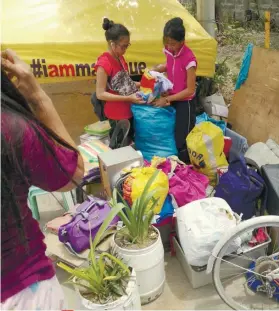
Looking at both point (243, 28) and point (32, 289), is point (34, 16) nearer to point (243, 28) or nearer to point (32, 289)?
point (32, 289)

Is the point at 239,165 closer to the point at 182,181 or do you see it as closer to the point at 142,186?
the point at 182,181

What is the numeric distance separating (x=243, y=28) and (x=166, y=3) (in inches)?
228

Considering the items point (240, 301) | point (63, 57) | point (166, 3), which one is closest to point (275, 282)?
point (240, 301)

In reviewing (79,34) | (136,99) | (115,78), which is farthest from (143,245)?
(79,34)

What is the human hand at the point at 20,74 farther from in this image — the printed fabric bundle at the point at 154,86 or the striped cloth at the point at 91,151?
the printed fabric bundle at the point at 154,86

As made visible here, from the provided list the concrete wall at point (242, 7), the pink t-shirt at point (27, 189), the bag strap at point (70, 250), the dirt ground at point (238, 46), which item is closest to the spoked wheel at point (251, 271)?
the bag strap at point (70, 250)

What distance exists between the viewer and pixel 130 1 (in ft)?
16.7

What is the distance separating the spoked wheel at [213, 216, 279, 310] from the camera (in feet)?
7.67

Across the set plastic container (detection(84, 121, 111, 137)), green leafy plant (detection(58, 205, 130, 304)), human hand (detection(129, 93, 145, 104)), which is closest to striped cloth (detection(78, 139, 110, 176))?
plastic container (detection(84, 121, 111, 137))

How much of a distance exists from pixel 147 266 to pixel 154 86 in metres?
1.79

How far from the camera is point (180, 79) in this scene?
141 inches

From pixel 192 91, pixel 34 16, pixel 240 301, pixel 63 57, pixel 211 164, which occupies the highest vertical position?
pixel 34 16

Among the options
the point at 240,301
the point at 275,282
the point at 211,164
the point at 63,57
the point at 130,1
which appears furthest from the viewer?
the point at 130,1

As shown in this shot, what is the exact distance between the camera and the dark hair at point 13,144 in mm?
927
